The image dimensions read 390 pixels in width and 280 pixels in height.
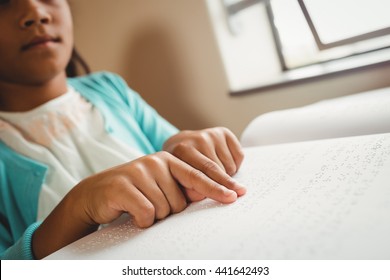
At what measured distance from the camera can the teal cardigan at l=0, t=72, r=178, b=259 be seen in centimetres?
50

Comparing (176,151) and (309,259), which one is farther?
(176,151)

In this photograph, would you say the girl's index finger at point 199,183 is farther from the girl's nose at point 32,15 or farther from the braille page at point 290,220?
the girl's nose at point 32,15

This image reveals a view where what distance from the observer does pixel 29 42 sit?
0.55 meters

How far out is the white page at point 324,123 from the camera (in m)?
0.45

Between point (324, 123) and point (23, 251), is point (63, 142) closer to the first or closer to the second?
point (23, 251)

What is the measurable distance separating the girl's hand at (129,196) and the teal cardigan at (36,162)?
42mm

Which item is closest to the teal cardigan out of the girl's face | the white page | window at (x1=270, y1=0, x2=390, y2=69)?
the girl's face

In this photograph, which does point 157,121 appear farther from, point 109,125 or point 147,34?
point 147,34

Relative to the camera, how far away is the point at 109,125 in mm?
646

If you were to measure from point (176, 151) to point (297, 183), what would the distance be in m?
0.15

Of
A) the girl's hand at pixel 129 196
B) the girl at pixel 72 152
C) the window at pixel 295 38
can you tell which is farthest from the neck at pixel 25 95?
the window at pixel 295 38

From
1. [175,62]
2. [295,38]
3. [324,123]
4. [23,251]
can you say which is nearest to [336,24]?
[295,38]

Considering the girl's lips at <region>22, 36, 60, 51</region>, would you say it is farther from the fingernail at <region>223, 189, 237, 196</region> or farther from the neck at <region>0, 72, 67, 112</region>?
the fingernail at <region>223, 189, 237, 196</region>
